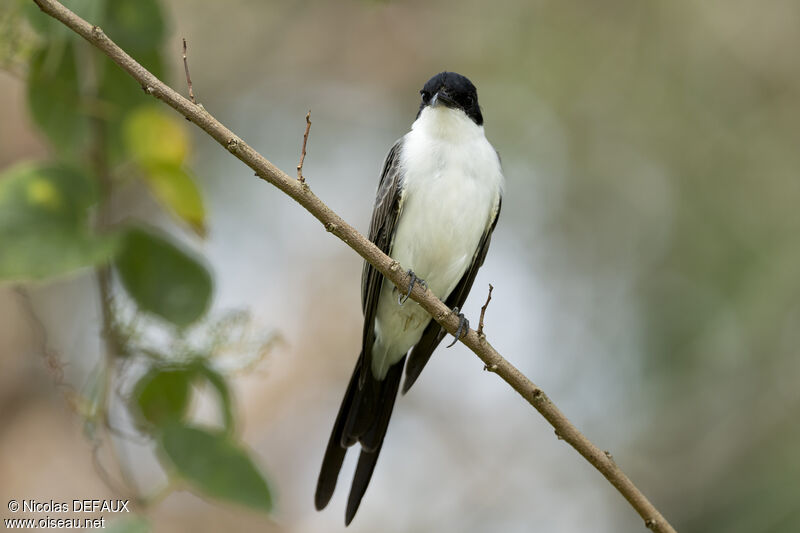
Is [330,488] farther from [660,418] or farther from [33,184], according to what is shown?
[660,418]

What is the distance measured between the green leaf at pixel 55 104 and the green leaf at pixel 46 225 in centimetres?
18

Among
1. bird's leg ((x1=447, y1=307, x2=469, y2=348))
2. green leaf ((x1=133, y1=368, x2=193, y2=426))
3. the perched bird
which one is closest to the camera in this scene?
green leaf ((x1=133, y1=368, x2=193, y2=426))

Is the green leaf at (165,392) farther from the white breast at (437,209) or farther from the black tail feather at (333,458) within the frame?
the white breast at (437,209)

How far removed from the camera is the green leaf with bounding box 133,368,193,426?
7.93ft

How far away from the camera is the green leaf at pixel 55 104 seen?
2326mm

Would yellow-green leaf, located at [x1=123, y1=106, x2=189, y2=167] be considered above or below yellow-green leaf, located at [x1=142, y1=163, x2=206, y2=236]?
above

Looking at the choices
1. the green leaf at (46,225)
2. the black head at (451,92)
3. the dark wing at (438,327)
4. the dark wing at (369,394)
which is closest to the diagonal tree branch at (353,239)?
the green leaf at (46,225)

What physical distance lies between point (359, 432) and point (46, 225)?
1625mm

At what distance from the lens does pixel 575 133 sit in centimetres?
579

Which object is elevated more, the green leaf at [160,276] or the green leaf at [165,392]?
the green leaf at [160,276]

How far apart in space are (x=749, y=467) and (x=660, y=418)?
1.84ft

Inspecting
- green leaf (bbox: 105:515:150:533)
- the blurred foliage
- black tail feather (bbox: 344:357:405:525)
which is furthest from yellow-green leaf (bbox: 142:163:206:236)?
black tail feather (bbox: 344:357:405:525)

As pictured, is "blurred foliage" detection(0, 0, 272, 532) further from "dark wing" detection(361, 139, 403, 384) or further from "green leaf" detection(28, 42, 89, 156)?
"dark wing" detection(361, 139, 403, 384)

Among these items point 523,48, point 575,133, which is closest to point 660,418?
point 575,133
